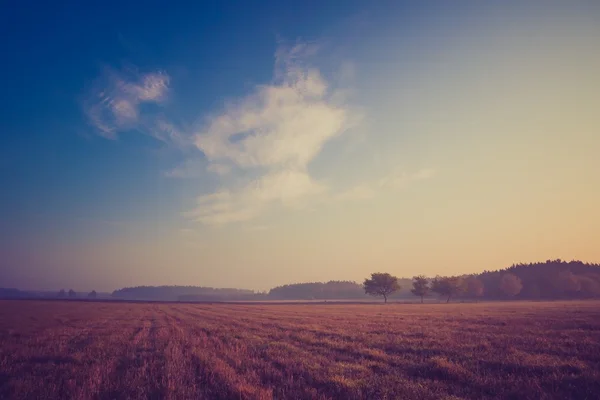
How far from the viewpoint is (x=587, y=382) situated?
8898 mm

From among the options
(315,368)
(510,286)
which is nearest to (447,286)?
(510,286)

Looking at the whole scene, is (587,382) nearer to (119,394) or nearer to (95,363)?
(119,394)

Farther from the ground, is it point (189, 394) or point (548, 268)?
point (548, 268)

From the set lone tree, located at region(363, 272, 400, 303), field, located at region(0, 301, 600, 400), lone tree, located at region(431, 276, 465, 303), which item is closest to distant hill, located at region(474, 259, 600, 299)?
lone tree, located at region(431, 276, 465, 303)

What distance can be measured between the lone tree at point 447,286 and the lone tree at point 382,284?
13.2 metres

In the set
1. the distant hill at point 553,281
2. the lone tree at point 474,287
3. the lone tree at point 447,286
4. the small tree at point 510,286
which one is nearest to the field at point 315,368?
the lone tree at point 447,286

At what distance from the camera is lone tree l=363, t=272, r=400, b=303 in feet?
351

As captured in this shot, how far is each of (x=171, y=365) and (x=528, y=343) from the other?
1709 centimetres

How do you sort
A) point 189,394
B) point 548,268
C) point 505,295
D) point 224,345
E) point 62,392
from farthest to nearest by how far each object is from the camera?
point 548,268 → point 505,295 → point 224,345 → point 62,392 → point 189,394

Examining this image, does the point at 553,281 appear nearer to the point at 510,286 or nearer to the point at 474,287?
the point at 510,286

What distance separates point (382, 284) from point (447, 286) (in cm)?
2161

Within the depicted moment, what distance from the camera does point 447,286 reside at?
104250 millimetres

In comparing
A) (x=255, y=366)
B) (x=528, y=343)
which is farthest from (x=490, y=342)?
(x=255, y=366)

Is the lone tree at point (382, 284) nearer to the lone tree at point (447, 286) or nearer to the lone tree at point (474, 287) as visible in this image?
the lone tree at point (447, 286)
